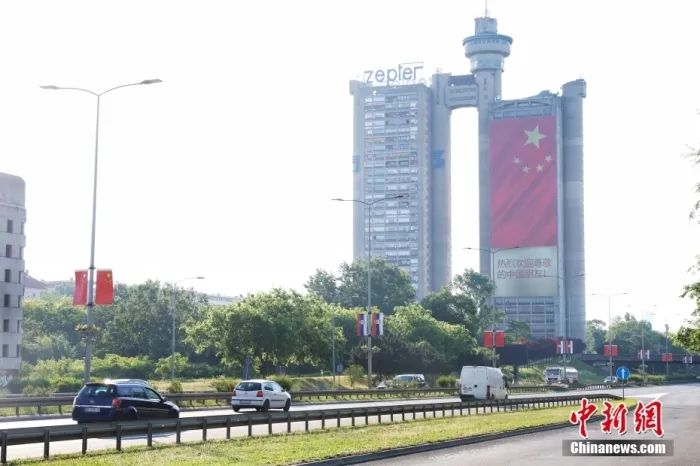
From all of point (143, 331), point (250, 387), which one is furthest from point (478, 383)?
point (143, 331)

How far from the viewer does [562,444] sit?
111 ft

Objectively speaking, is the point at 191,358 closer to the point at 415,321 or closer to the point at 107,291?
the point at 415,321

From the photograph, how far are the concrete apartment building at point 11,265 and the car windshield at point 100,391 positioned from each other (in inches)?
2747

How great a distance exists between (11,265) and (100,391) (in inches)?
2858

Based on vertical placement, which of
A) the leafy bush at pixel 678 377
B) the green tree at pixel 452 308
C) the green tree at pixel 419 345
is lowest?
the leafy bush at pixel 678 377

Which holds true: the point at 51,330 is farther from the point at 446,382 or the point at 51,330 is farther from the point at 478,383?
the point at 478,383

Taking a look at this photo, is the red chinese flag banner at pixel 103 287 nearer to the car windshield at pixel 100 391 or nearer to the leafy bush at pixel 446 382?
the car windshield at pixel 100 391

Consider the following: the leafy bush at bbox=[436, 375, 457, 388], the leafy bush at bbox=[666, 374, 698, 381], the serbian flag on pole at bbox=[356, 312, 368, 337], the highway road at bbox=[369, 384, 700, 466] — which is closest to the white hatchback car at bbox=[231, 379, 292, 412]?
the highway road at bbox=[369, 384, 700, 466]

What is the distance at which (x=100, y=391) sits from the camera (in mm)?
34000

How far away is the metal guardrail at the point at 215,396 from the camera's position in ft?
153

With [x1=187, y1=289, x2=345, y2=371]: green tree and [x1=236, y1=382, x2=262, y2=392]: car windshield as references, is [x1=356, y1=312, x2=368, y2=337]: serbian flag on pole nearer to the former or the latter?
[x1=187, y1=289, x2=345, y2=371]: green tree

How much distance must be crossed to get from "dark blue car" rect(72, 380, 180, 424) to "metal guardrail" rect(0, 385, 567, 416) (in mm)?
12661

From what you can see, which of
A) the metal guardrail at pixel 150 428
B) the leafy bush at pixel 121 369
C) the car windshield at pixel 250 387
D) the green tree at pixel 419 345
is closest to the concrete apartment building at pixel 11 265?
the leafy bush at pixel 121 369

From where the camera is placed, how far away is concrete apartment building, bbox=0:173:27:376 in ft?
330
